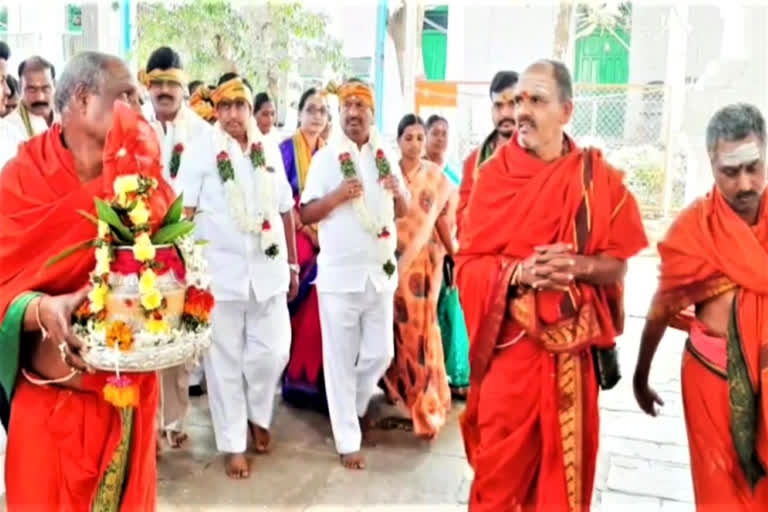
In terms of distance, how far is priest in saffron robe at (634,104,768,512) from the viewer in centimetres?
307

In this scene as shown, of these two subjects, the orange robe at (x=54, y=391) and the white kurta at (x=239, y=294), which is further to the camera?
the white kurta at (x=239, y=294)

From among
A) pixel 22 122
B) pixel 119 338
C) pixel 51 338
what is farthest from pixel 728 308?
pixel 22 122

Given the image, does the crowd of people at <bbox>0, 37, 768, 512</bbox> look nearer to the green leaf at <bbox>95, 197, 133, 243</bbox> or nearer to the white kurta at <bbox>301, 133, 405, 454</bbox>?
the white kurta at <bbox>301, 133, 405, 454</bbox>

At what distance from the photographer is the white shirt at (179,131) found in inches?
191

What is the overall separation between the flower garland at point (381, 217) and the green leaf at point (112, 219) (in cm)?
255

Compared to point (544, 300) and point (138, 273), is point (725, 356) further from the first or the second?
point (138, 273)

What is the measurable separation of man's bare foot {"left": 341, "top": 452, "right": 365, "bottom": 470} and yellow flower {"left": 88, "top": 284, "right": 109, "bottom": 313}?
2.77 metres

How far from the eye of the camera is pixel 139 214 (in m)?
2.51

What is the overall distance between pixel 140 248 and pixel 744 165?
213cm

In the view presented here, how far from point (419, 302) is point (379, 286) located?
0.58 metres

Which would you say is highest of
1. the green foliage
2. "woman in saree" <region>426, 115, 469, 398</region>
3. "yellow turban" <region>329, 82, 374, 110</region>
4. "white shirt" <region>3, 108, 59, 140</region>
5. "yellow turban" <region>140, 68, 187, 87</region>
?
the green foliage

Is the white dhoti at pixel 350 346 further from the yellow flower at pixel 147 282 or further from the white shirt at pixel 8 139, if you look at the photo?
the yellow flower at pixel 147 282

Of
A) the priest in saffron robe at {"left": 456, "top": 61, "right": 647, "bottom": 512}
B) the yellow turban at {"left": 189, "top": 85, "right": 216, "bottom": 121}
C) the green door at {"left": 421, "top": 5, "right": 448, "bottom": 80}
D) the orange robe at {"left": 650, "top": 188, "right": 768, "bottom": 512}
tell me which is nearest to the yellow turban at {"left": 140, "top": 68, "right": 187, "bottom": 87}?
the yellow turban at {"left": 189, "top": 85, "right": 216, "bottom": 121}

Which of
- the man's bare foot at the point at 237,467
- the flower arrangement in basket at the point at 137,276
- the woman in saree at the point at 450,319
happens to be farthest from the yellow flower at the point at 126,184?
the woman in saree at the point at 450,319
